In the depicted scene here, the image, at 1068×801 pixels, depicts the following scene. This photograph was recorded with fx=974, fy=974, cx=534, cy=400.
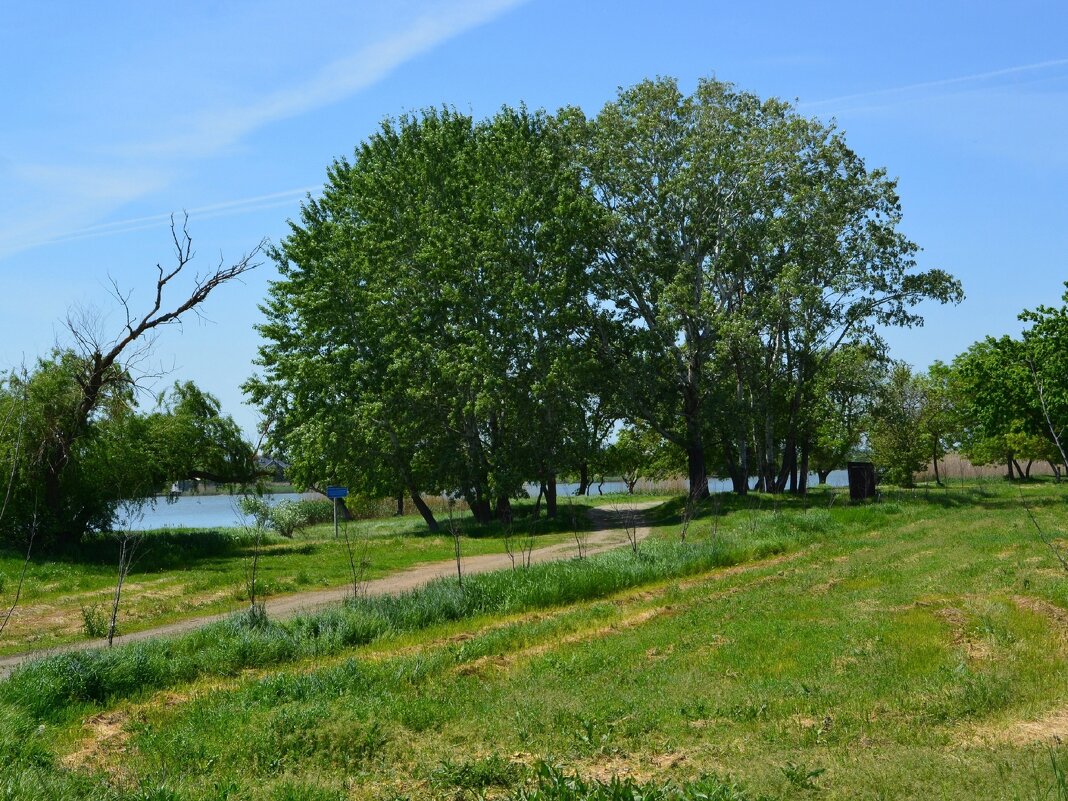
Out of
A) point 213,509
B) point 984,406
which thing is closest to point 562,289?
point 984,406

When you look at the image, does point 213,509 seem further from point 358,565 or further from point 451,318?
point 358,565

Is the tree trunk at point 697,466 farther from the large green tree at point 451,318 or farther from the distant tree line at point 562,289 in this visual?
the large green tree at point 451,318

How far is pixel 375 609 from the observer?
16297 mm

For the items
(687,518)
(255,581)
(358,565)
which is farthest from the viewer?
(687,518)

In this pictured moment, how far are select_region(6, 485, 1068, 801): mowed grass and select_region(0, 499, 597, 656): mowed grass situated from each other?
21.0 ft

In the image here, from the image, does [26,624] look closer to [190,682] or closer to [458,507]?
[190,682]

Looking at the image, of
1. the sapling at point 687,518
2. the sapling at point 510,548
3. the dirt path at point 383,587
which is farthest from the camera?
the sapling at point 687,518

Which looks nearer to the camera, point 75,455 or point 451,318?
point 75,455

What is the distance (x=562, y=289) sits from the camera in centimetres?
3762

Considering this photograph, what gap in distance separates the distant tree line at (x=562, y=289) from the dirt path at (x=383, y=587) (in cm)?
667

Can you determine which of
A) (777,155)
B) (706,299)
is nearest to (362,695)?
(706,299)

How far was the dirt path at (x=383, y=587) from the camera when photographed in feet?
51.7

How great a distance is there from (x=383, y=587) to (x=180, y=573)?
7.81 meters

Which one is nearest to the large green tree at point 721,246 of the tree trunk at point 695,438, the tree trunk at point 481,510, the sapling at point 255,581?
the tree trunk at point 695,438
